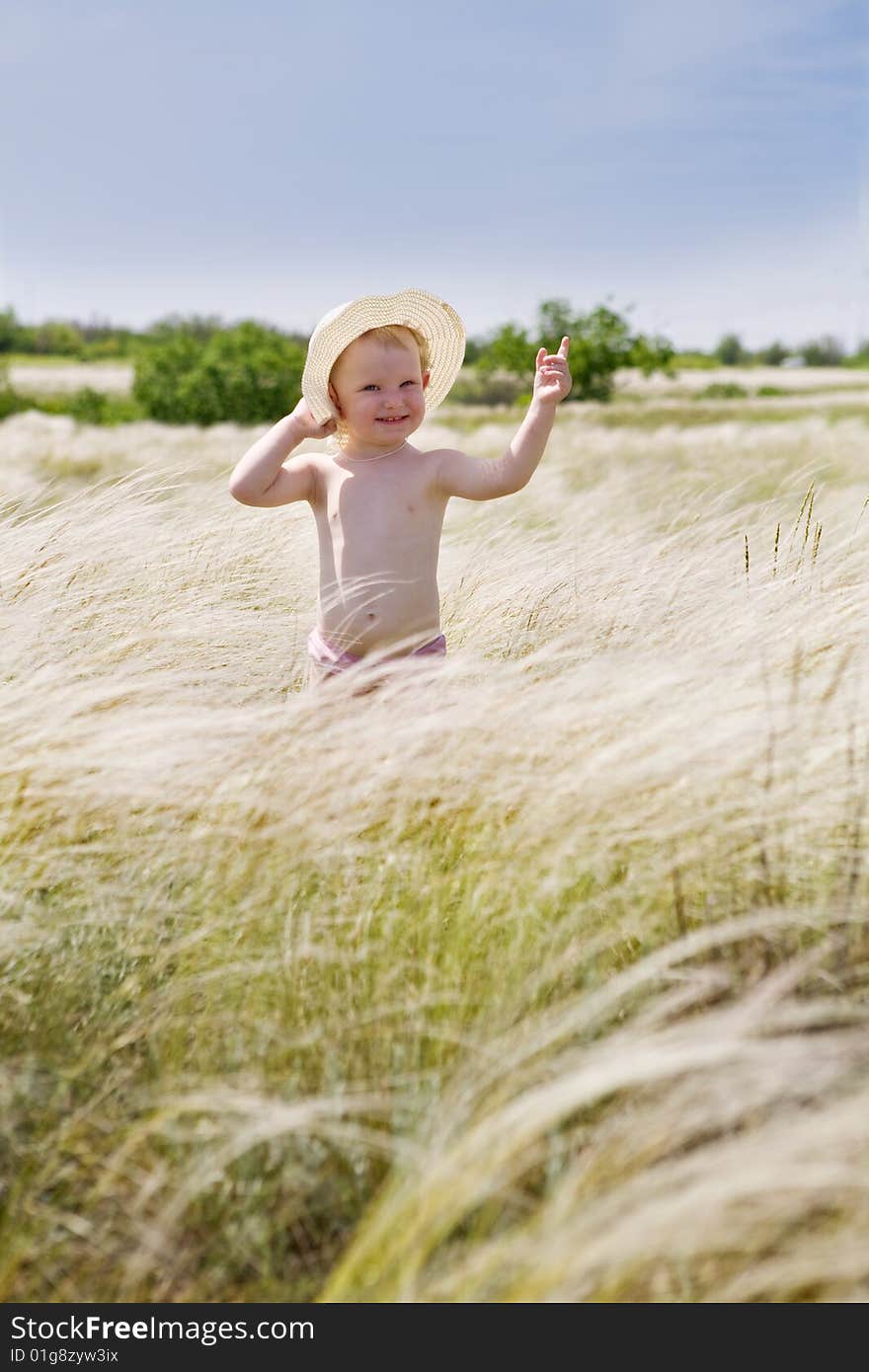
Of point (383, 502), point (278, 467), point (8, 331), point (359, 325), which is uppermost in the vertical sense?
point (8, 331)

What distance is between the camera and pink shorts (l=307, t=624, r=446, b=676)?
9.03 ft

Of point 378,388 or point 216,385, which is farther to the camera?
point 216,385

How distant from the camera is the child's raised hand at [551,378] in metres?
2.69

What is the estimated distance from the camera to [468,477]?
2760 millimetres

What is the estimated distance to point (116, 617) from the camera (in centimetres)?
307

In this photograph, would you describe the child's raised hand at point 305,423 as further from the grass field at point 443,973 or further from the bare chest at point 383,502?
the grass field at point 443,973

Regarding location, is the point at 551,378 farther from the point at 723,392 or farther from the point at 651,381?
the point at 723,392

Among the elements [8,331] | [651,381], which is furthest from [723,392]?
[8,331]

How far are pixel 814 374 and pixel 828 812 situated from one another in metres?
65.2

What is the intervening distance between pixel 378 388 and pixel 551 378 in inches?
17.4

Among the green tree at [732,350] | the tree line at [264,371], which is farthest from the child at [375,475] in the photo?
the green tree at [732,350]

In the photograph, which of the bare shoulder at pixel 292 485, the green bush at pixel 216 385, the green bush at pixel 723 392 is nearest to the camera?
the bare shoulder at pixel 292 485
